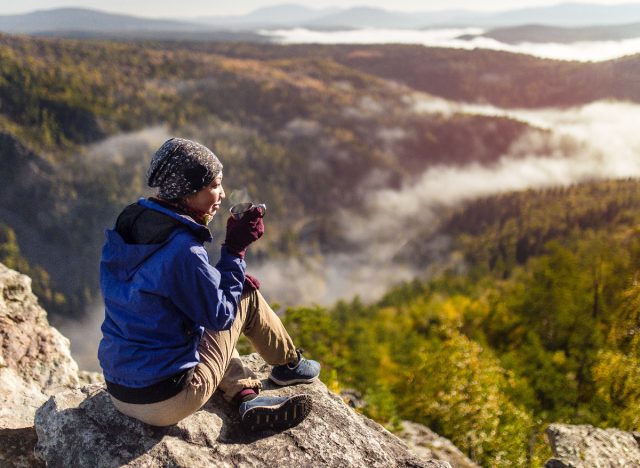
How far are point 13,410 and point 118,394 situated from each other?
342cm

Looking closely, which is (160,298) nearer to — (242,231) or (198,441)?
(242,231)

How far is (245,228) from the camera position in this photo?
5.09 metres

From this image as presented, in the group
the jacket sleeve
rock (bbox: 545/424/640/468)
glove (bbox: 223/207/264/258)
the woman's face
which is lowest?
rock (bbox: 545/424/640/468)

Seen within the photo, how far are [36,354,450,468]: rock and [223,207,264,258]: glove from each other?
244 centimetres

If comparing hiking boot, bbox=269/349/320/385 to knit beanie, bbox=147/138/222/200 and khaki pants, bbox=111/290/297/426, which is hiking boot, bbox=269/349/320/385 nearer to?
khaki pants, bbox=111/290/297/426

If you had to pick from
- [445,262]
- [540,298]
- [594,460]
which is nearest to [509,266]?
[445,262]

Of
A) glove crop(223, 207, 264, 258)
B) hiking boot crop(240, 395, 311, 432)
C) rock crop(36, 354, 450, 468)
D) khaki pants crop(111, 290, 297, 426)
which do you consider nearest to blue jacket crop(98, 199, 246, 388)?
glove crop(223, 207, 264, 258)

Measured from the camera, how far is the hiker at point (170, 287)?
4508 mm

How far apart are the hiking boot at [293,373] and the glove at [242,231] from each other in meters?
2.50

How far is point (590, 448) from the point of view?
9625mm

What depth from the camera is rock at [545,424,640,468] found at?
922cm

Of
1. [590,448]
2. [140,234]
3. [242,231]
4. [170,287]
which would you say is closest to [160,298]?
[170,287]

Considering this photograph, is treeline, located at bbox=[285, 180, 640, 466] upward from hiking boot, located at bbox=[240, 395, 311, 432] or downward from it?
downward

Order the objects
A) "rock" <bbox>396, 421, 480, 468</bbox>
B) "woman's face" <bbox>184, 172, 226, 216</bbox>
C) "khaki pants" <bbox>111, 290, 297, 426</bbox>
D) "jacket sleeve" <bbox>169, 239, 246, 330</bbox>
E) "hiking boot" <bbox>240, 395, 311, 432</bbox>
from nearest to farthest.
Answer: "jacket sleeve" <bbox>169, 239, 246, 330</bbox> → "woman's face" <bbox>184, 172, 226, 216</bbox> → "khaki pants" <bbox>111, 290, 297, 426</bbox> → "hiking boot" <bbox>240, 395, 311, 432</bbox> → "rock" <bbox>396, 421, 480, 468</bbox>
